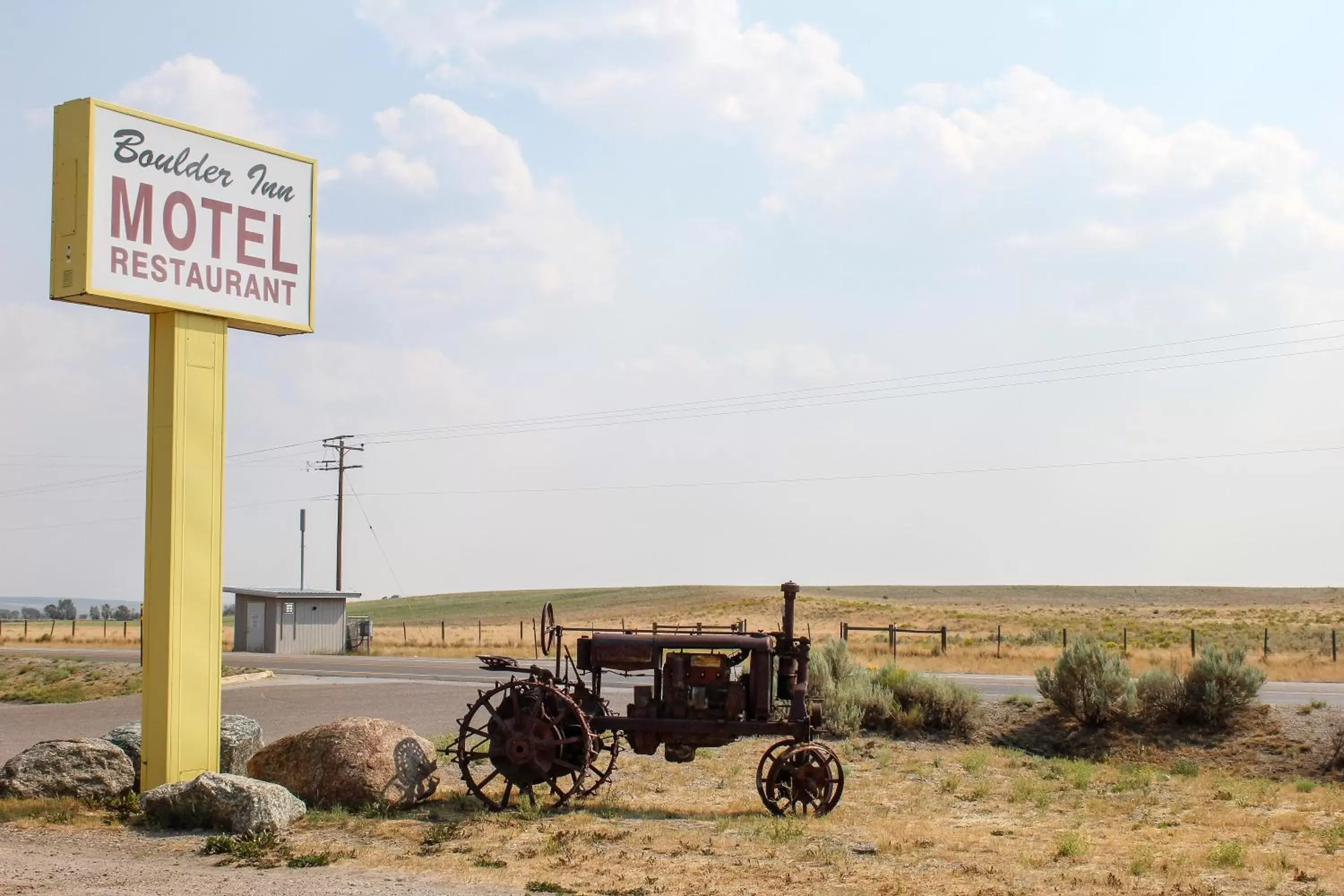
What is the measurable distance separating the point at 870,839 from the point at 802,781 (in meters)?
1.25

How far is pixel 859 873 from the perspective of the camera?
10.2 metres

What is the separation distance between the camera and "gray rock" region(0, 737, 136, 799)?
12938 mm

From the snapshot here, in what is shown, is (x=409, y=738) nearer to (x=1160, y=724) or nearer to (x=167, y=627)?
(x=167, y=627)

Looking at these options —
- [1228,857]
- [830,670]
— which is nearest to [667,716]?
[1228,857]

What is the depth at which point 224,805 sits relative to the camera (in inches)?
457

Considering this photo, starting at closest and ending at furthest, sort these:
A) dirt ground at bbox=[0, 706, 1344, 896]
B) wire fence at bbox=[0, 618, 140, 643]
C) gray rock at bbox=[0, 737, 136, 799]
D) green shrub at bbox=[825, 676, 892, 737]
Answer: dirt ground at bbox=[0, 706, 1344, 896] → gray rock at bbox=[0, 737, 136, 799] → green shrub at bbox=[825, 676, 892, 737] → wire fence at bbox=[0, 618, 140, 643]

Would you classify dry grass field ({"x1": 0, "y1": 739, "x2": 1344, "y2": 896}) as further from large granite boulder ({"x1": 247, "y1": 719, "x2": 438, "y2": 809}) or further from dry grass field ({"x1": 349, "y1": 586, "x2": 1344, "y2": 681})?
dry grass field ({"x1": 349, "y1": 586, "x2": 1344, "y2": 681})

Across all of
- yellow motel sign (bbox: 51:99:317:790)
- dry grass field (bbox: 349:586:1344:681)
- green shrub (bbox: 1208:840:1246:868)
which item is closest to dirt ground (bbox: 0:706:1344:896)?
green shrub (bbox: 1208:840:1246:868)

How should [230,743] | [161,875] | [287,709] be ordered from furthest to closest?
[287,709]
[230,743]
[161,875]

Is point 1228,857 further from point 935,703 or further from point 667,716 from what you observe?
point 935,703

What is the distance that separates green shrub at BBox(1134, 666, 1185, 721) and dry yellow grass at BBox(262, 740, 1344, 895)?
4.39 m

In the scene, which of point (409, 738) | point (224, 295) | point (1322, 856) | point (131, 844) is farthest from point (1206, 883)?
point (224, 295)

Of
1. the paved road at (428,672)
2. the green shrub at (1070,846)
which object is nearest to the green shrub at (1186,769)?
the paved road at (428,672)

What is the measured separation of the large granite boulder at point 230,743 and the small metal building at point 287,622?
121ft
